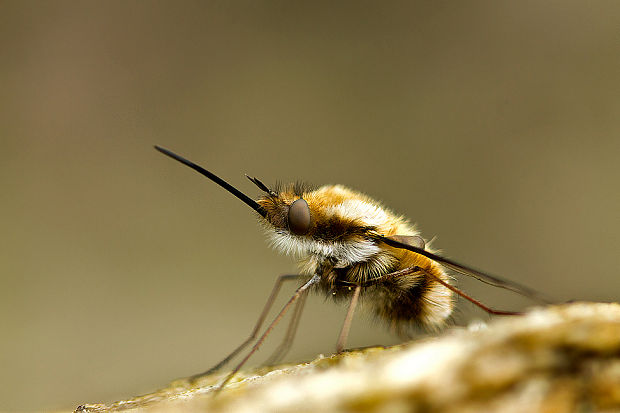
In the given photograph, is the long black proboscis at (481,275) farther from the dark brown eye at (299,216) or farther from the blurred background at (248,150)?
the blurred background at (248,150)

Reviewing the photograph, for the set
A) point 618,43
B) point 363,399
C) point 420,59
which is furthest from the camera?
point 420,59

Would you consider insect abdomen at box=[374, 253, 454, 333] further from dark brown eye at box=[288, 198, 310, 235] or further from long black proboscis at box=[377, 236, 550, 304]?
dark brown eye at box=[288, 198, 310, 235]

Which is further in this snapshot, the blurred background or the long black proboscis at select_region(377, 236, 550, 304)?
the blurred background

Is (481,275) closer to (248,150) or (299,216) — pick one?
(299,216)

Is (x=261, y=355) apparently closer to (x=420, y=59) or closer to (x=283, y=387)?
(x=420, y=59)

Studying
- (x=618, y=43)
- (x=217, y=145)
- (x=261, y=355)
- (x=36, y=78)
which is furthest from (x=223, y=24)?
(x=618, y=43)

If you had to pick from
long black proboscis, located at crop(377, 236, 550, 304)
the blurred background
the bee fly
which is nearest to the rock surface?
long black proboscis, located at crop(377, 236, 550, 304)
